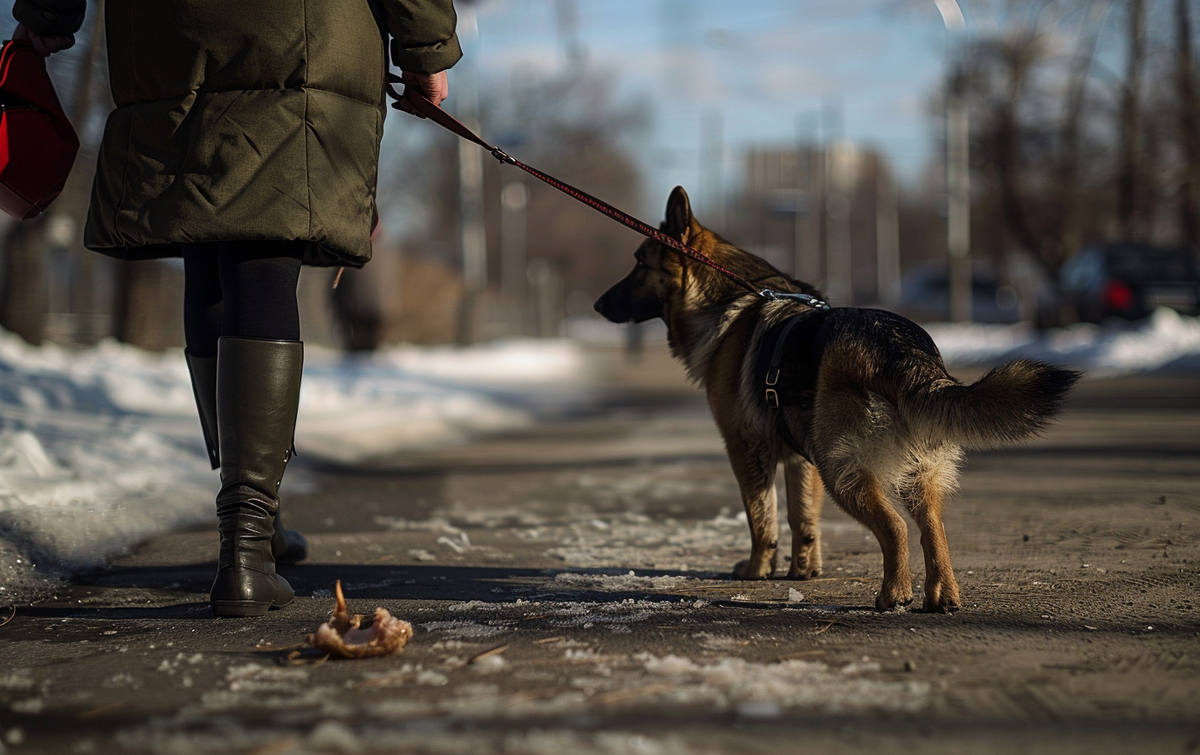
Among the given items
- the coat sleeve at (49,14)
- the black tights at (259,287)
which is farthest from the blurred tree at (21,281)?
the black tights at (259,287)

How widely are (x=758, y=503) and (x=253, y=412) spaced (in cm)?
160

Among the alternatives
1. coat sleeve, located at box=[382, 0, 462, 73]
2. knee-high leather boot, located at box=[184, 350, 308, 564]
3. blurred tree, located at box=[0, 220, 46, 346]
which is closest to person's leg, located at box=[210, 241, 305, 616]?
knee-high leather boot, located at box=[184, 350, 308, 564]

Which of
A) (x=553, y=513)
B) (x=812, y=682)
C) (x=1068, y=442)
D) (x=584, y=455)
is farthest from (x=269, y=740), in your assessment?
(x=1068, y=442)

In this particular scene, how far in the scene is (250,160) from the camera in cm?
295

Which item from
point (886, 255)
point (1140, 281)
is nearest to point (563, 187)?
point (1140, 281)

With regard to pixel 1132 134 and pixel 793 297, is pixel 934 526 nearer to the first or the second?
pixel 793 297

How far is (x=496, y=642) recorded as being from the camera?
2656mm

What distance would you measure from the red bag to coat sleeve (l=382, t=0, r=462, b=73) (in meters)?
1.05

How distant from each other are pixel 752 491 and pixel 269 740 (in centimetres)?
207

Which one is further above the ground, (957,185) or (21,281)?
(957,185)

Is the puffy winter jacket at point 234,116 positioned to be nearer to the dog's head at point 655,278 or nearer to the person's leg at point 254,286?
the person's leg at point 254,286

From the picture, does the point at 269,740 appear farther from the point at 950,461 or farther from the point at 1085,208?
the point at 1085,208

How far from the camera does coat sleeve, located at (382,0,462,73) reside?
→ 3090mm

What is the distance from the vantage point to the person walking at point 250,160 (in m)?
2.96
